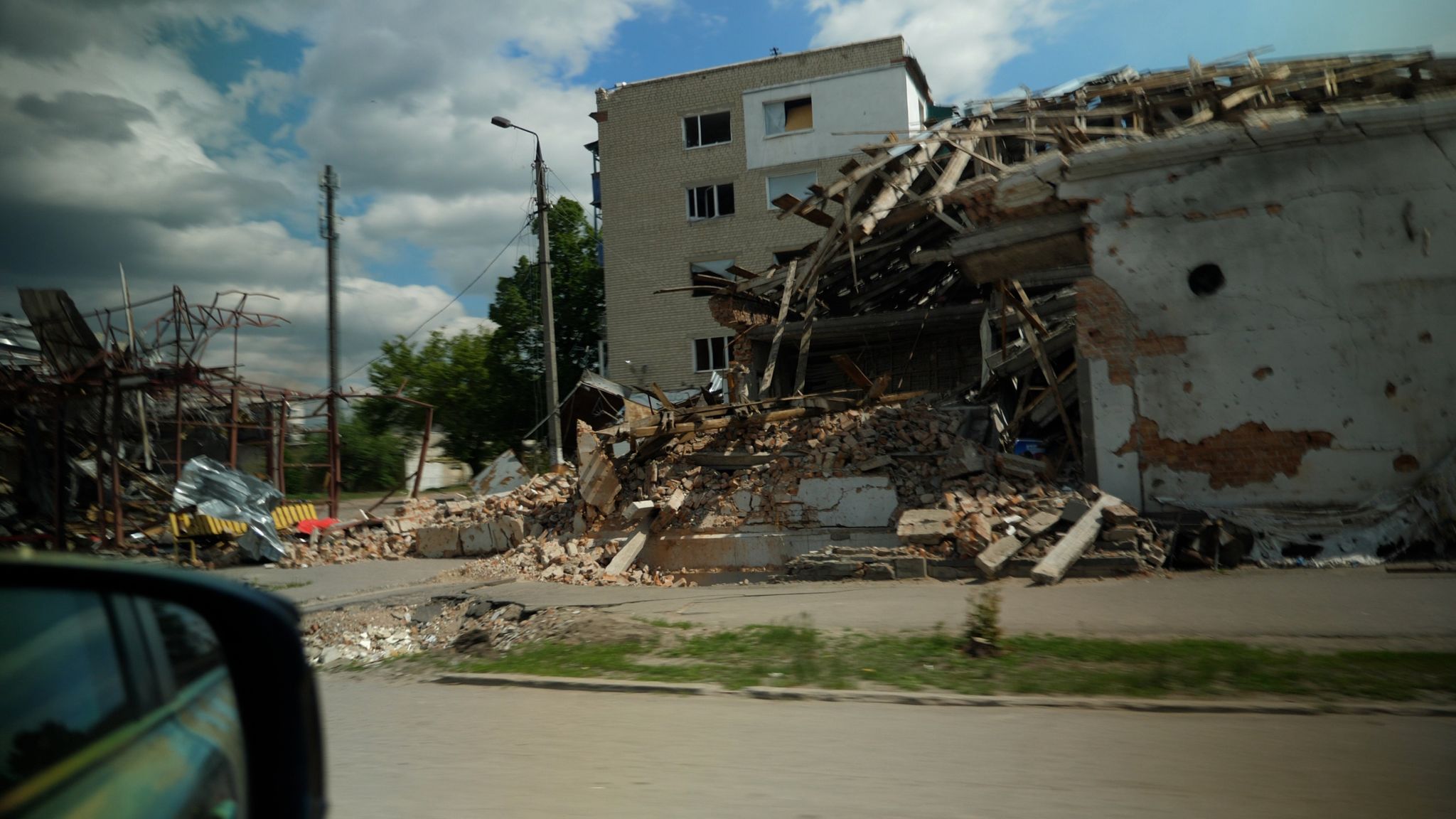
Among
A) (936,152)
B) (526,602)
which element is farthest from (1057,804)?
(936,152)

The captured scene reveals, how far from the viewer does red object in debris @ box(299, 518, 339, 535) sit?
1898 centimetres

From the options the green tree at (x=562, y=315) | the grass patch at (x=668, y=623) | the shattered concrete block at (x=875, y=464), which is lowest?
the grass patch at (x=668, y=623)

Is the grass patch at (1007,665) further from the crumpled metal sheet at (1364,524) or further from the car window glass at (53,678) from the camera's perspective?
the car window glass at (53,678)

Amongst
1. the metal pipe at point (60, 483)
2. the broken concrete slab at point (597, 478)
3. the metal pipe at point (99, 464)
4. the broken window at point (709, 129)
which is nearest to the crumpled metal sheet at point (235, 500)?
the metal pipe at point (99, 464)

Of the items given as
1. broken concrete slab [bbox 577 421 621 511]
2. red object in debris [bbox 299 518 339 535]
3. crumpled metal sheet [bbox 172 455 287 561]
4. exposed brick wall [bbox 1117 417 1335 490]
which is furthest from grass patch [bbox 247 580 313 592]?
exposed brick wall [bbox 1117 417 1335 490]

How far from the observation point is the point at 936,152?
59.5 ft

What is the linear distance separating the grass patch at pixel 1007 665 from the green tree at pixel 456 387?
1235 inches

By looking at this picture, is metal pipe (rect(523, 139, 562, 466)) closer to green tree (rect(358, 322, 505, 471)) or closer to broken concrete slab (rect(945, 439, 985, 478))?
broken concrete slab (rect(945, 439, 985, 478))

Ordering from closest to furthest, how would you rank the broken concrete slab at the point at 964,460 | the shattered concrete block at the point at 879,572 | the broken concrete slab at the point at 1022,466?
the shattered concrete block at the point at 879,572 < the broken concrete slab at the point at 1022,466 < the broken concrete slab at the point at 964,460

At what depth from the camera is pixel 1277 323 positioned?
1040 cm

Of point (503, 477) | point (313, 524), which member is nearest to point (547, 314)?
point (503, 477)

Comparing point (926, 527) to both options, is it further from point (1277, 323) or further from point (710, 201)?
point (710, 201)

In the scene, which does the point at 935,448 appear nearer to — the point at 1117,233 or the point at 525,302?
the point at 1117,233

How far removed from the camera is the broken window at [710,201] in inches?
1275
